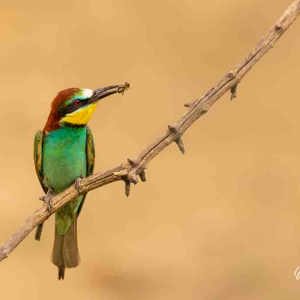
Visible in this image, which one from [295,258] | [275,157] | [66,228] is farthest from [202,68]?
[66,228]

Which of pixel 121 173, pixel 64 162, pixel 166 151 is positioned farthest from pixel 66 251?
pixel 166 151

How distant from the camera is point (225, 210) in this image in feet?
19.5

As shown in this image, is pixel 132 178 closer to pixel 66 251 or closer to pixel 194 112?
pixel 194 112

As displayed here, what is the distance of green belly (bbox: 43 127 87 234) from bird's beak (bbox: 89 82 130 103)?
0.38 metres

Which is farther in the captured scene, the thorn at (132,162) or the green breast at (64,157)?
the green breast at (64,157)

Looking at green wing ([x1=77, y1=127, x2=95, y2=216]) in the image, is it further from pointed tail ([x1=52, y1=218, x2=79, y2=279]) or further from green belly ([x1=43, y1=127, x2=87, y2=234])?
pointed tail ([x1=52, y1=218, x2=79, y2=279])

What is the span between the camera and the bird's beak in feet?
7.50

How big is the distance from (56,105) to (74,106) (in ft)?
0.33

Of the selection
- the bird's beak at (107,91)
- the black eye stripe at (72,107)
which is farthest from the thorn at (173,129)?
the black eye stripe at (72,107)

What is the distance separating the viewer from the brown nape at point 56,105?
274 cm

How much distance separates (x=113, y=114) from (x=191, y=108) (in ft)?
16.7

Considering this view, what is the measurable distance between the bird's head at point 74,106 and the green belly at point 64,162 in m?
0.04

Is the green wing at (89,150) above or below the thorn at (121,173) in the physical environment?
above

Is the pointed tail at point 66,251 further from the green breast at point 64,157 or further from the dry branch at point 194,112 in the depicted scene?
the dry branch at point 194,112
